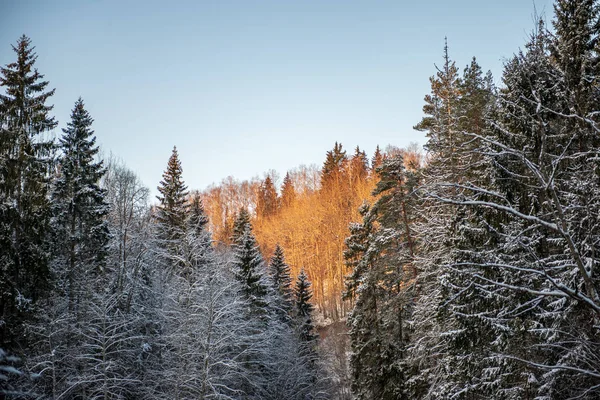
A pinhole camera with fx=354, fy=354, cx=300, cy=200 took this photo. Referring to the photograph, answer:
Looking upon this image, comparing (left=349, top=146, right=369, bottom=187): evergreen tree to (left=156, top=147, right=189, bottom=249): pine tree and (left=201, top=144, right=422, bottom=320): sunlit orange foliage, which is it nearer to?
(left=201, top=144, right=422, bottom=320): sunlit orange foliage

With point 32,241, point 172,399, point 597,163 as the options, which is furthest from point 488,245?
point 32,241

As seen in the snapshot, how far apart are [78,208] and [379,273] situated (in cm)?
1563

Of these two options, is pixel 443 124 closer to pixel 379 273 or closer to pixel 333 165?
pixel 379 273

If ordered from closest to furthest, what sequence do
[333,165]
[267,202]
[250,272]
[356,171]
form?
1. [250,272]
2. [356,171]
3. [333,165]
4. [267,202]

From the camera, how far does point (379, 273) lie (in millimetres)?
17078

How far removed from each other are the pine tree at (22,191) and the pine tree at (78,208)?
3.01m

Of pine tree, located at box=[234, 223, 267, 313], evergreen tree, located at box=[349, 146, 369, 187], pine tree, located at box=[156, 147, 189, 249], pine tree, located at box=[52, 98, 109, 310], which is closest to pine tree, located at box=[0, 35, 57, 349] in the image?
pine tree, located at box=[52, 98, 109, 310]

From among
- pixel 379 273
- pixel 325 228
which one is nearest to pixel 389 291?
pixel 379 273

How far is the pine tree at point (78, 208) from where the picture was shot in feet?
58.1

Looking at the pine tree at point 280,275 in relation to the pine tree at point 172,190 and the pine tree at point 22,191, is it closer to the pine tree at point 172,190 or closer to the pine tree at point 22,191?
the pine tree at point 172,190

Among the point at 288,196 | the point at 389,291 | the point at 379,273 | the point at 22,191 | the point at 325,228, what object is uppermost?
the point at 288,196

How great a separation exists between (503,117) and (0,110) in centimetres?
1888

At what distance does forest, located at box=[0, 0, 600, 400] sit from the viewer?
26.2 ft

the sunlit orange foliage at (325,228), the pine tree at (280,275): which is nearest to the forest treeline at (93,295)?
the pine tree at (280,275)
